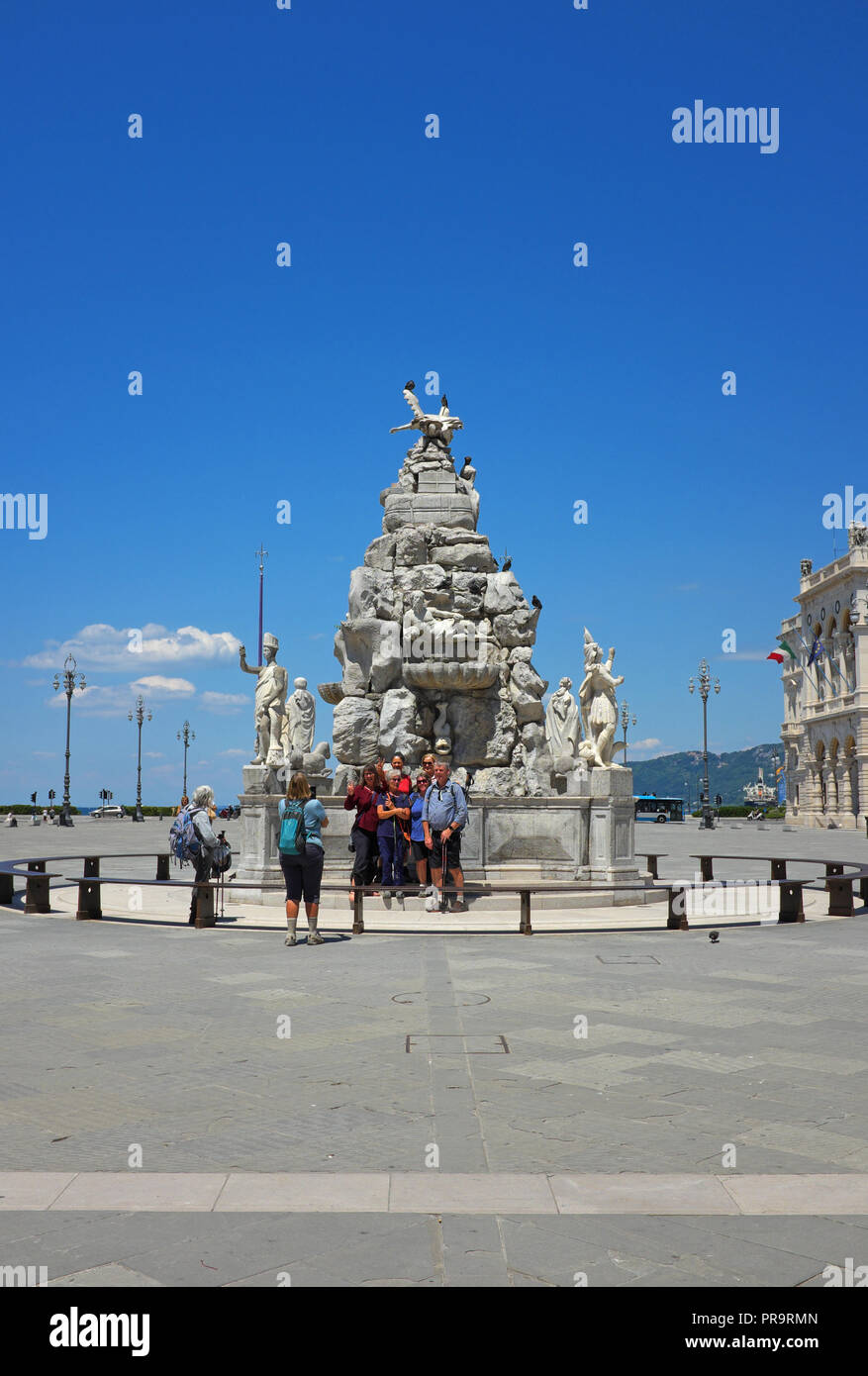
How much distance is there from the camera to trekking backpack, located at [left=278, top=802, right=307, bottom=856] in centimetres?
1116

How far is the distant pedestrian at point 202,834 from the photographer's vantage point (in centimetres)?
1278

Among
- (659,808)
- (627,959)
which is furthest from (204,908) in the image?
(659,808)

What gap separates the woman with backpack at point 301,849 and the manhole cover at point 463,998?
272 centimetres

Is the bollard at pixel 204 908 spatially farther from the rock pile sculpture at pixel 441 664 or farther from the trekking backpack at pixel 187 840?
the rock pile sculpture at pixel 441 664

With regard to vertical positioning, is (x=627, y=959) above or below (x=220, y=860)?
below

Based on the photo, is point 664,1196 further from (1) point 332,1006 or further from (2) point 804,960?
(2) point 804,960

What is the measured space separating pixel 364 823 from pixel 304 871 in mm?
3062

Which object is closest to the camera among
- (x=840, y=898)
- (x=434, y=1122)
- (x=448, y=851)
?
(x=434, y=1122)

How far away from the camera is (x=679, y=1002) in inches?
332

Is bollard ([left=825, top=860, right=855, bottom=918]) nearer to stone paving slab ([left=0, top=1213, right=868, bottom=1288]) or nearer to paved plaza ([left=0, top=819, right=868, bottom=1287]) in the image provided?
paved plaza ([left=0, top=819, right=868, bottom=1287])

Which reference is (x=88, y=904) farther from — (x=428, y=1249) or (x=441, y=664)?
(x=428, y=1249)

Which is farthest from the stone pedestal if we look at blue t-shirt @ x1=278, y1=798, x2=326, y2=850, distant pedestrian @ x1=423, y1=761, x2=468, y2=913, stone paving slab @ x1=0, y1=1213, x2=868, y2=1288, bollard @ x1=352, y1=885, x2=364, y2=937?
stone paving slab @ x1=0, y1=1213, x2=868, y2=1288

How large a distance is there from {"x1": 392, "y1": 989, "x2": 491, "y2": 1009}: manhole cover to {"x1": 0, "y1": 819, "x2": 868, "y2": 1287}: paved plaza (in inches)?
1.8

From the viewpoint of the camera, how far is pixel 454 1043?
7086 mm
